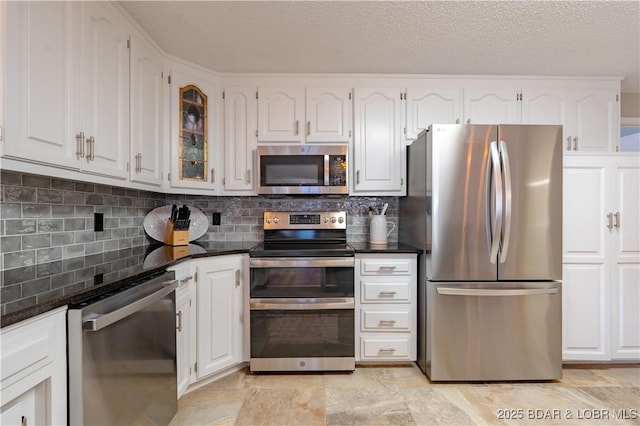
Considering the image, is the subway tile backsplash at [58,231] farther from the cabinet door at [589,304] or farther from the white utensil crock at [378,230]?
the cabinet door at [589,304]

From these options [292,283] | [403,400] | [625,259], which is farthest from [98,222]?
[625,259]

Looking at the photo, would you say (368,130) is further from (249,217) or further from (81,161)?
(81,161)

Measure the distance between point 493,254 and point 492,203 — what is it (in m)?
0.34

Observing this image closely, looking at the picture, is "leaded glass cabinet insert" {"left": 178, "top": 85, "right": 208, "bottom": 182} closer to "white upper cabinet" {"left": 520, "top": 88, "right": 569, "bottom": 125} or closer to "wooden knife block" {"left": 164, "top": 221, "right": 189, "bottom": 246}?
"wooden knife block" {"left": 164, "top": 221, "right": 189, "bottom": 246}

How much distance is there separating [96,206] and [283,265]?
4.02ft

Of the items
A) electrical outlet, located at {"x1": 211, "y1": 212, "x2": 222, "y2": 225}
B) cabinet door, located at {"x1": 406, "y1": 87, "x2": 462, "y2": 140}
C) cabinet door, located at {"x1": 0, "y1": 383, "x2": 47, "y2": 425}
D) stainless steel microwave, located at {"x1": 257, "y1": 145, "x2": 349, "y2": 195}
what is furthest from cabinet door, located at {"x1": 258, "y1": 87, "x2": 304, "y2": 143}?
cabinet door, located at {"x1": 0, "y1": 383, "x2": 47, "y2": 425}

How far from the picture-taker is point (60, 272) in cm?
129

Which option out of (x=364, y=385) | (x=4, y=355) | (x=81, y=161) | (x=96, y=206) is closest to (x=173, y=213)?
(x=96, y=206)

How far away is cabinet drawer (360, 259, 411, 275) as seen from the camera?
2.22 metres

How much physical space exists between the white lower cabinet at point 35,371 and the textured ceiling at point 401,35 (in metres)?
1.68

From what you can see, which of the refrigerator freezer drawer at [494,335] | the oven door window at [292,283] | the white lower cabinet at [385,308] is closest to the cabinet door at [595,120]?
the refrigerator freezer drawer at [494,335]

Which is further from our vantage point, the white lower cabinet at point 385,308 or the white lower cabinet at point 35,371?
the white lower cabinet at point 385,308

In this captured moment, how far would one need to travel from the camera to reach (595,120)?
248 centimetres

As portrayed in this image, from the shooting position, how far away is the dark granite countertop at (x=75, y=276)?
887 millimetres
